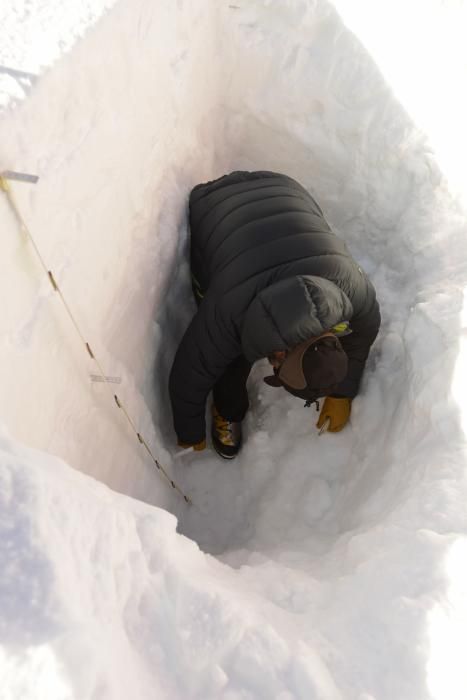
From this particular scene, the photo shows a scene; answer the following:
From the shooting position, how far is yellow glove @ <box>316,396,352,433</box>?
1.61 meters

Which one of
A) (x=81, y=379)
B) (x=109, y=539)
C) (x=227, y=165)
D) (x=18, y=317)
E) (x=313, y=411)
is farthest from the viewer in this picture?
(x=227, y=165)

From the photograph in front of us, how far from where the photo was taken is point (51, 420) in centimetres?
106

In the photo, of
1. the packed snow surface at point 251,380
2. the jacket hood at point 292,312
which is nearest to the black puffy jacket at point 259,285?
the jacket hood at point 292,312

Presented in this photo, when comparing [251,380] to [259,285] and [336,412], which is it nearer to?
[336,412]

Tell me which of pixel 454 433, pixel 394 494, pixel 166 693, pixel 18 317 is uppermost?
pixel 18 317

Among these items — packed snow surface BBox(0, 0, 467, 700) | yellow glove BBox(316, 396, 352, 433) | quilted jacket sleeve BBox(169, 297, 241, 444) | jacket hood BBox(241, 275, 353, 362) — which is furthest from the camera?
yellow glove BBox(316, 396, 352, 433)

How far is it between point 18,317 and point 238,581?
0.60 m

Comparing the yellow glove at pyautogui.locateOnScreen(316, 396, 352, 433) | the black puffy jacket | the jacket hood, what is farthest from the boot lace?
the jacket hood

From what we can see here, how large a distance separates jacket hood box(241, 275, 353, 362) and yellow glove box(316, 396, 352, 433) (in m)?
0.42

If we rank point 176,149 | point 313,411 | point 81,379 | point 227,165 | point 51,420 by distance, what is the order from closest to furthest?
point 51,420 → point 81,379 → point 176,149 → point 313,411 → point 227,165

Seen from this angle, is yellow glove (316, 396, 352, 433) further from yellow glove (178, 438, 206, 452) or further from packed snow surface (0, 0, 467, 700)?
yellow glove (178, 438, 206, 452)

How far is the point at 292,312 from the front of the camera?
1.19 meters

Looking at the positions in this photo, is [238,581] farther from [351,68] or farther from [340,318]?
[351,68]

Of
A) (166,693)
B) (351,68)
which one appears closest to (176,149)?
(351,68)
